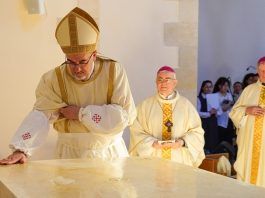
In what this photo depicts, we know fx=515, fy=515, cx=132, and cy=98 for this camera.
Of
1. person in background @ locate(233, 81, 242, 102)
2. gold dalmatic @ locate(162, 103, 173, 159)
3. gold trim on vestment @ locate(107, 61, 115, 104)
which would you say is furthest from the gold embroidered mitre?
person in background @ locate(233, 81, 242, 102)

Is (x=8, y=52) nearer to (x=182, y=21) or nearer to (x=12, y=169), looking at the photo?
(x=182, y=21)

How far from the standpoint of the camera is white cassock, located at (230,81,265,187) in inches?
240

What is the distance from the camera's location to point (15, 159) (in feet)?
9.95

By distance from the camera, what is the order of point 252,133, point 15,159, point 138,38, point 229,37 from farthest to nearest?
point 229,37
point 138,38
point 252,133
point 15,159

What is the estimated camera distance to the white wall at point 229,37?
1083 cm

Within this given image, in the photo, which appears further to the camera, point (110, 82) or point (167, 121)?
point (167, 121)

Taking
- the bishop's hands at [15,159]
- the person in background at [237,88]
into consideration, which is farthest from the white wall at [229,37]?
the bishop's hands at [15,159]

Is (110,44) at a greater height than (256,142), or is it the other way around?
(110,44)

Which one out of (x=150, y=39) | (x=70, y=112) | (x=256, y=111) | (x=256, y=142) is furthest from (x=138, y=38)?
(x=70, y=112)

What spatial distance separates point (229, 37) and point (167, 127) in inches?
238

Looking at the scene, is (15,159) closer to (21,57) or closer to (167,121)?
(21,57)

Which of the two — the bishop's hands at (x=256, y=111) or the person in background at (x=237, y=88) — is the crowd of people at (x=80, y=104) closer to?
the bishop's hands at (x=256, y=111)

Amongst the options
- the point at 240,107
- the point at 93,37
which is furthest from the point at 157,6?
the point at 93,37

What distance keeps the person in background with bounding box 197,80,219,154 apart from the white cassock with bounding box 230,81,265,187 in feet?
9.98
